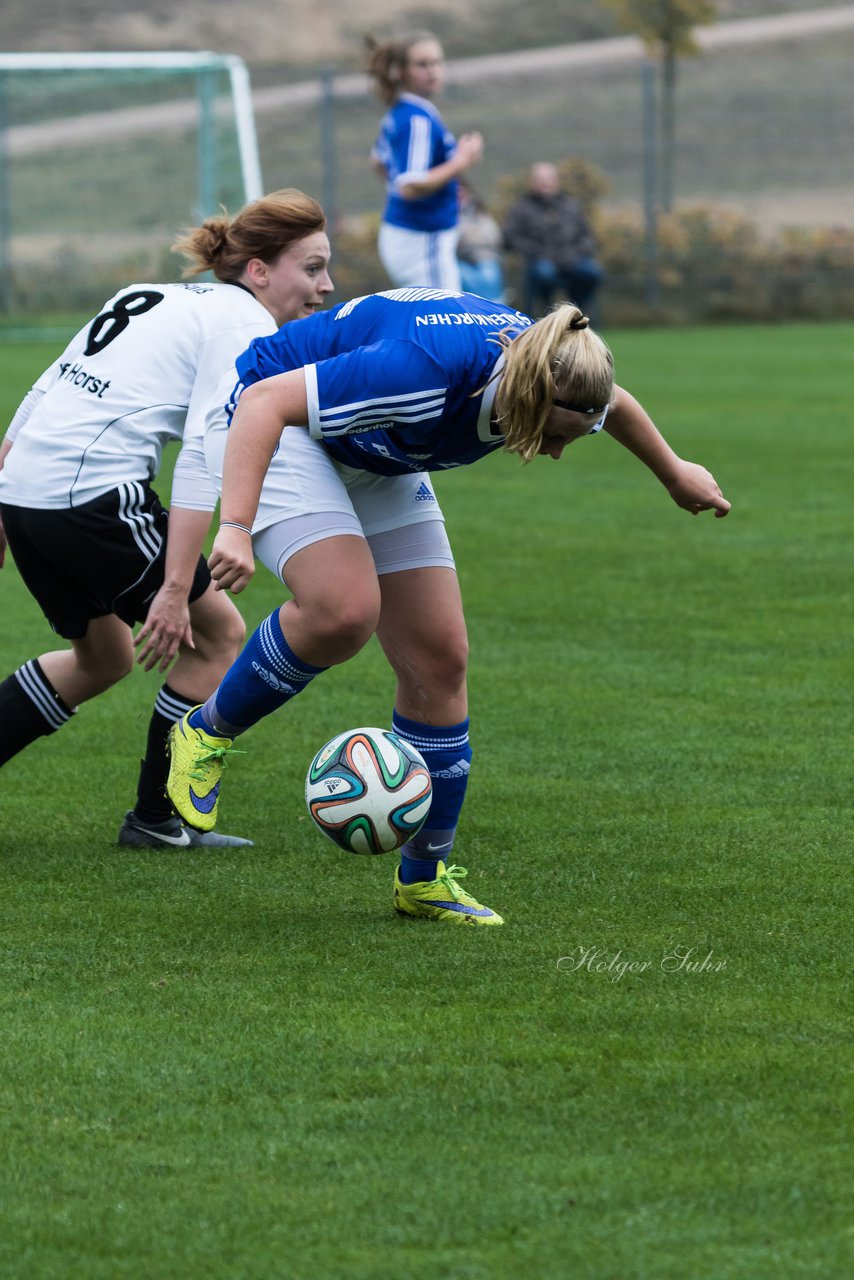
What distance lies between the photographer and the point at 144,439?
4.87m

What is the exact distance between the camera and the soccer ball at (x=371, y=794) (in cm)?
427

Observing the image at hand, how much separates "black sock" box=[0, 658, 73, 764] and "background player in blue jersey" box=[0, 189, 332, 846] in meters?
0.01

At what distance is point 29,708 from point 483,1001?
179 cm

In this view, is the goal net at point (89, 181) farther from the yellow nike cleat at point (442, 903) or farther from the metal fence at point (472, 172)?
the yellow nike cleat at point (442, 903)

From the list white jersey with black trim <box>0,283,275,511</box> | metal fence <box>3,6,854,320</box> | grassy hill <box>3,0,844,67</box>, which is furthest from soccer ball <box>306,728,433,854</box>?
grassy hill <box>3,0,844,67</box>

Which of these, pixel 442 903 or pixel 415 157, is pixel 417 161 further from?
pixel 442 903

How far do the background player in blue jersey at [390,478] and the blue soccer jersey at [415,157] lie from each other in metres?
7.40

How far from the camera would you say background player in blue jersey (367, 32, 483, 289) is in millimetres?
11344

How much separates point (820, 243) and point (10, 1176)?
27.0 meters

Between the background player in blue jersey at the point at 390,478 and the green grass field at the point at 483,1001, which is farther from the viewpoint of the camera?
the background player in blue jersey at the point at 390,478

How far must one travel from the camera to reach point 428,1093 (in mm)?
3344

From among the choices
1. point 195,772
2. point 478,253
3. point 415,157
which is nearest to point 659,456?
point 195,772

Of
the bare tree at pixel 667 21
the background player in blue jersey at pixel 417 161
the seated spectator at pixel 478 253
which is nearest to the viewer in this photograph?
the background player in blue jersey at pixel 417 161

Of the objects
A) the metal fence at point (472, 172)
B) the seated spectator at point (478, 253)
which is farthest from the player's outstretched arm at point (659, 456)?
the seated spectator at point (478, 253)
